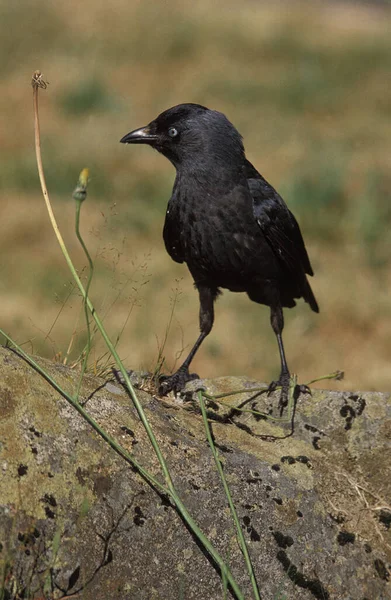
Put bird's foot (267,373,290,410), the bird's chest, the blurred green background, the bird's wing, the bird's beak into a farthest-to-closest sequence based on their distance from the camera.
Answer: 1. the blurred green background
2. the bird's beak
3. the bird's wing
4. the bird's chest
5. bird's foot (267,373,290,410)

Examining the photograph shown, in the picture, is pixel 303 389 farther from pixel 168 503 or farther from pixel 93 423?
pixel 93 423

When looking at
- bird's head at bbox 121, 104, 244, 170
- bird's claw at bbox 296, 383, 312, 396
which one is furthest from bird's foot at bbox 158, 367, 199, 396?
bird's head at bbox 121, 104, 244, 170

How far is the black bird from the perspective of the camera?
15.8ft

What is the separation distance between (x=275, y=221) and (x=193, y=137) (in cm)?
67

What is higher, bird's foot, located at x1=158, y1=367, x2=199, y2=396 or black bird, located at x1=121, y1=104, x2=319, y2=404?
black bird, located at x1=121, y1=104, x2=319, y2=404

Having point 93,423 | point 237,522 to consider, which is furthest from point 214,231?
point 237,522

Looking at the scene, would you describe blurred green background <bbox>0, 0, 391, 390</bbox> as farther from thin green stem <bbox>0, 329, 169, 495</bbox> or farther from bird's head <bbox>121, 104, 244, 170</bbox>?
bird's head <bbox>121, 104, 244, 170</bbox>

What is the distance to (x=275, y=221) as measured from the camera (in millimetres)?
5082

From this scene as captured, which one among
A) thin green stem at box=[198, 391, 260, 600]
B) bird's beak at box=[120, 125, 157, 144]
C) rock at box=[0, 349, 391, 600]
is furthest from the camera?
bird's beak at box=[120, 125, 157, 144]

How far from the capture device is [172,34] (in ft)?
57.9

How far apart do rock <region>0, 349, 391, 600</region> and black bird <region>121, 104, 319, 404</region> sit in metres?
0.77

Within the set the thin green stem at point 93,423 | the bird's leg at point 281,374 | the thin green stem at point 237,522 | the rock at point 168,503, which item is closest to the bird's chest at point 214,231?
the bird's leg at point 281,374

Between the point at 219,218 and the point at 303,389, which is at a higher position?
the point at 219,218

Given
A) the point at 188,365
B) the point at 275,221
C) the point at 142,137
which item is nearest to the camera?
the point at 188,365
